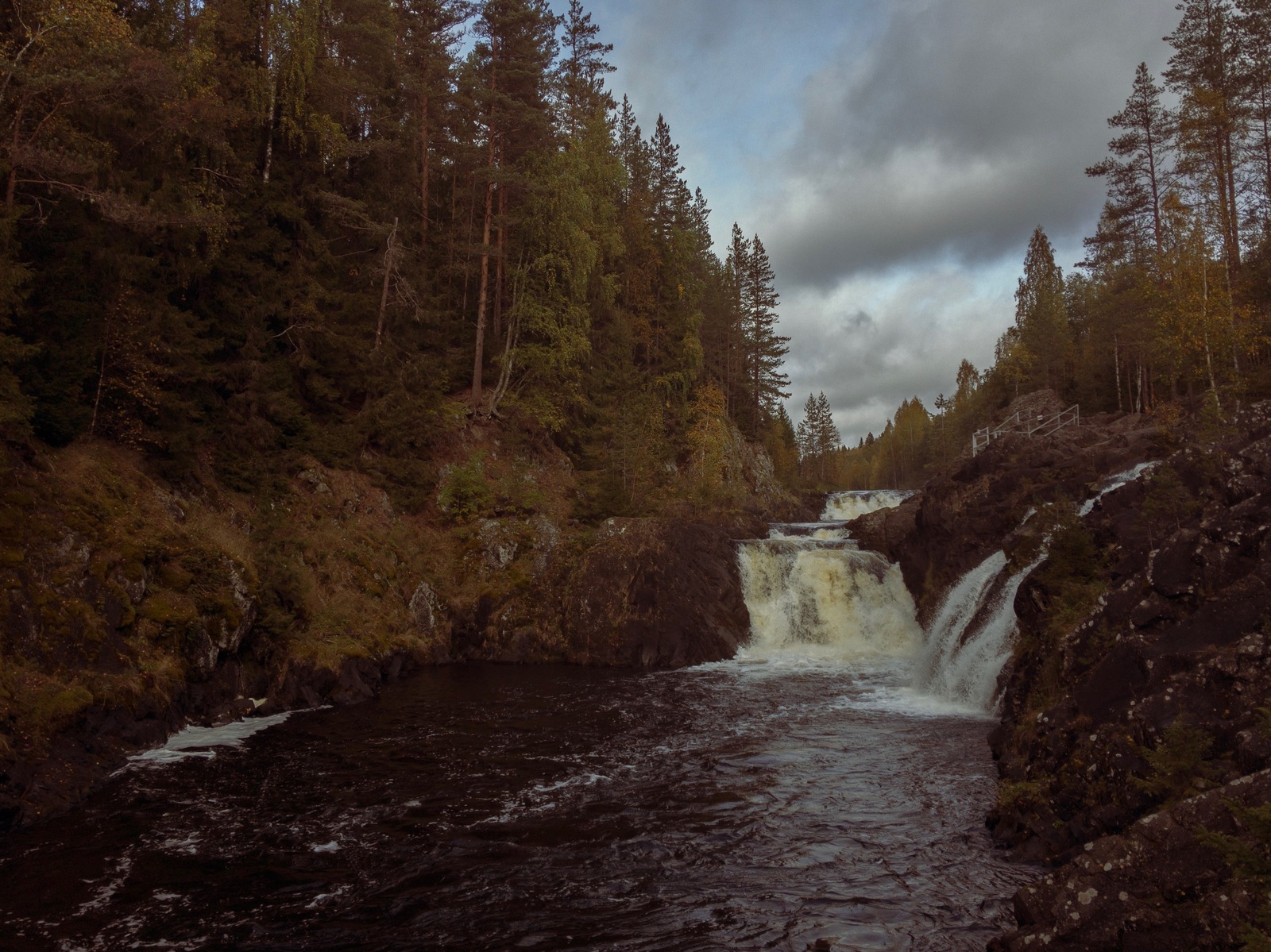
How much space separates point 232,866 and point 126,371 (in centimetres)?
1203

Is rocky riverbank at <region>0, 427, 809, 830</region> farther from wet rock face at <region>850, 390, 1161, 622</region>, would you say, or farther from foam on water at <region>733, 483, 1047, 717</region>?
wet rock face at <region>850, 390, 1161, 622</region>

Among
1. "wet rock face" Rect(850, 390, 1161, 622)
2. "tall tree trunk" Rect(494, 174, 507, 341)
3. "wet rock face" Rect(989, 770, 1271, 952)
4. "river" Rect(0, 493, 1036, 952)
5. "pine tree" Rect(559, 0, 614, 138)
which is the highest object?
"pine tree" Rect(559, 0, 614, 138)

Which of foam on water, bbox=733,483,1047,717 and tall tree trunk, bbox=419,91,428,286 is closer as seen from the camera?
foam on water, bbox=733,483,1047,717

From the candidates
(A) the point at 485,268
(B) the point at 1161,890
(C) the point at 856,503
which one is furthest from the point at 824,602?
(C) the point at 856,503

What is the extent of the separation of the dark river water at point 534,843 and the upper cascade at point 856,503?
36202 mm

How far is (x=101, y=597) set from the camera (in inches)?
505

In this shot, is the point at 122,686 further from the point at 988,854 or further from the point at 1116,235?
the point at 1116,235

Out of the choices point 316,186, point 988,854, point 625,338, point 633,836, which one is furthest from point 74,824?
point 625,338

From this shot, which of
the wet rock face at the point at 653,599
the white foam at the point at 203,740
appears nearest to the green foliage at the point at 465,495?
the wet rock face at the point at 653,599

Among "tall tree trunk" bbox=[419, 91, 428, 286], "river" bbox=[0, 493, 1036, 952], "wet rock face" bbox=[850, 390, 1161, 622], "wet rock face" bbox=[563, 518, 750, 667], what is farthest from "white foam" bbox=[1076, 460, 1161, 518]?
"tall tree trunk" bbox=[419, 91, 428, 286]

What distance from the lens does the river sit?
7.22m

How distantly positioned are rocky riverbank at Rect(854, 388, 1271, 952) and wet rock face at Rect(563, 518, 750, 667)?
10.1 metres

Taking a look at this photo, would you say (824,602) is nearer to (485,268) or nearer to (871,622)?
(871,622)

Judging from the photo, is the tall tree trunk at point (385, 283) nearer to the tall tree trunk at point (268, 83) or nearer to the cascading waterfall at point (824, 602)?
the tall tree trunk at point (268, 83)
